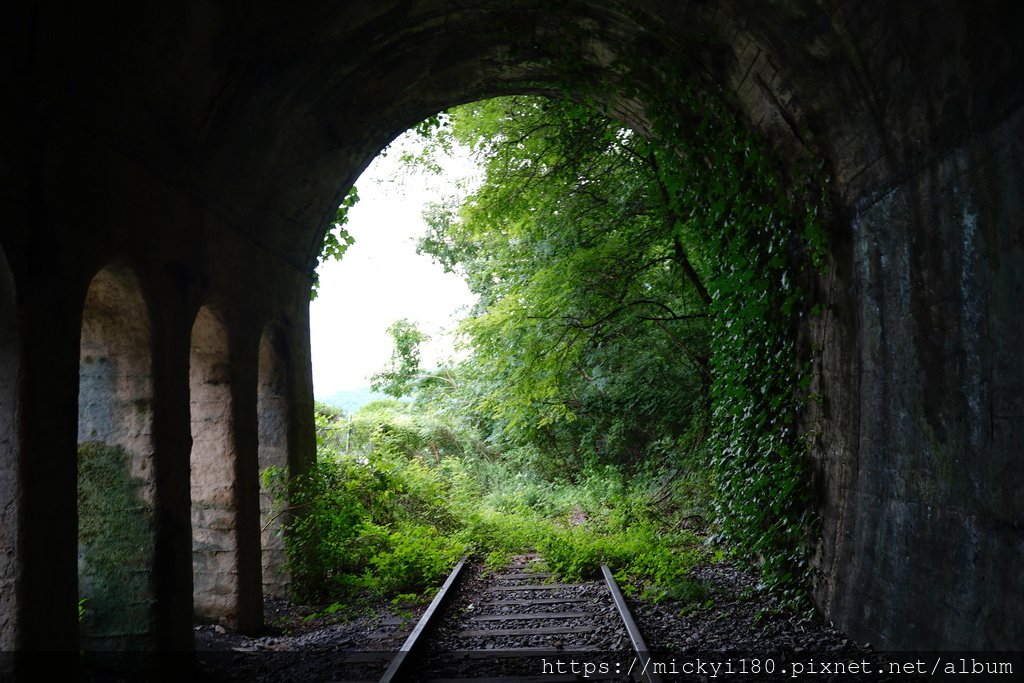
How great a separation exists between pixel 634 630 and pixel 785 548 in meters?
1.97

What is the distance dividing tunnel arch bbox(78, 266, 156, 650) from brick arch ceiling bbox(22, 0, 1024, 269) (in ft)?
3.88

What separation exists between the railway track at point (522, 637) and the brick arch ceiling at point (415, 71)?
414cm

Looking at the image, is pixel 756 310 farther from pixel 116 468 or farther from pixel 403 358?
pixel 403 358

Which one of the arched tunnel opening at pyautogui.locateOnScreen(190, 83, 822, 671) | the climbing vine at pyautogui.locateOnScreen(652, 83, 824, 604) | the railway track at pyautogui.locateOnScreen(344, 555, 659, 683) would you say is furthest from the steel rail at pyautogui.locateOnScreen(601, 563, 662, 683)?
the climbing vine at pyautogui.locateOnScreen(652, 83, 824, 604)

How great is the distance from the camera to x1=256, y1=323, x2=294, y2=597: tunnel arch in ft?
28.3

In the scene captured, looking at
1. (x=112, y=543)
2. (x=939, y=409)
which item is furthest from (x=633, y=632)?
(x=112, y=543)

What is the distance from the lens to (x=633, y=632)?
629cm

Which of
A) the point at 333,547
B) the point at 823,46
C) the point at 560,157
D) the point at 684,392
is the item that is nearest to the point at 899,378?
the point at 823,46

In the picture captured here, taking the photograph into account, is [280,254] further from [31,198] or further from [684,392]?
[684,392]

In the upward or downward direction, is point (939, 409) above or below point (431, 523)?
above

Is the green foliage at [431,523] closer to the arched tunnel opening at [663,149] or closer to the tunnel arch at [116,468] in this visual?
the arched tunnel opening at [663,149]

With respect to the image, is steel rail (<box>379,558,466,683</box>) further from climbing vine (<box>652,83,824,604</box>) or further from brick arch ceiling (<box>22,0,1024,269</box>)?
brick arch ceiling (<box>22,0,1024,269</box>)

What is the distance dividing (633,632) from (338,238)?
20.9 feet

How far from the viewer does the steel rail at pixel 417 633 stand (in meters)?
5.42
